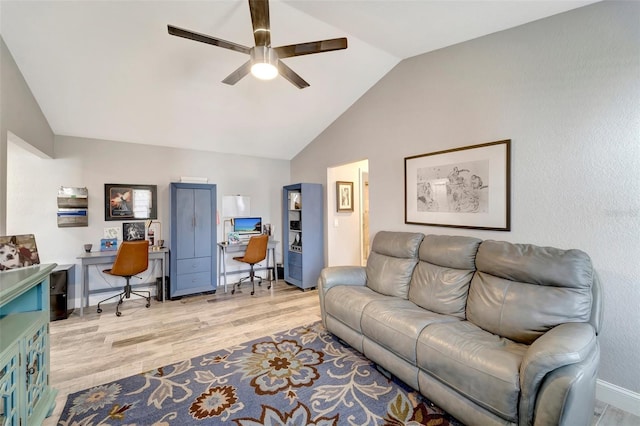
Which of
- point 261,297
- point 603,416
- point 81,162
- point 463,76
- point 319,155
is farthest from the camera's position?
point 319,155

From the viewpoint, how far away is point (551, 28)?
2125 millimetres

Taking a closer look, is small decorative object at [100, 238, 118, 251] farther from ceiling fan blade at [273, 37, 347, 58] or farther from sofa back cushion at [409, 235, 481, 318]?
sofa back cushion at [409, 235, 481, 318]

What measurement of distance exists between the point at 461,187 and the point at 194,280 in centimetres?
388

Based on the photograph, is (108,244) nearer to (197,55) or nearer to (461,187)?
(197,55)

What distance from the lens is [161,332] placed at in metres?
3.03

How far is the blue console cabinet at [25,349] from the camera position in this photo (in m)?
1.35

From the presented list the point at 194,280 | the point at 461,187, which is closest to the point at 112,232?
the point at 194,280

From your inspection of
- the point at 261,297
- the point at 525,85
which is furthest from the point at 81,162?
the point at 525,85

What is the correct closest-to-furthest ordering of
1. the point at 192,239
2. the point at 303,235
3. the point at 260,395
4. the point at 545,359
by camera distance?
the point at 545,359
the point at 260,395
the point at 192,239
the point at 303,235

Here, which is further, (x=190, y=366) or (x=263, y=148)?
(x=263, y=148)

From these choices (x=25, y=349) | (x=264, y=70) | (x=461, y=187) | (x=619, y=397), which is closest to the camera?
(x=25, y=349)

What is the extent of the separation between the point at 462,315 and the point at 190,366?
7.64 ft

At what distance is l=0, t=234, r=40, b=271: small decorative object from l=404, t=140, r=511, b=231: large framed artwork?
350 cm

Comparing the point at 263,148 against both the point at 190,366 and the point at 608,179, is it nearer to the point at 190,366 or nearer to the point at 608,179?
the point at 190,366
